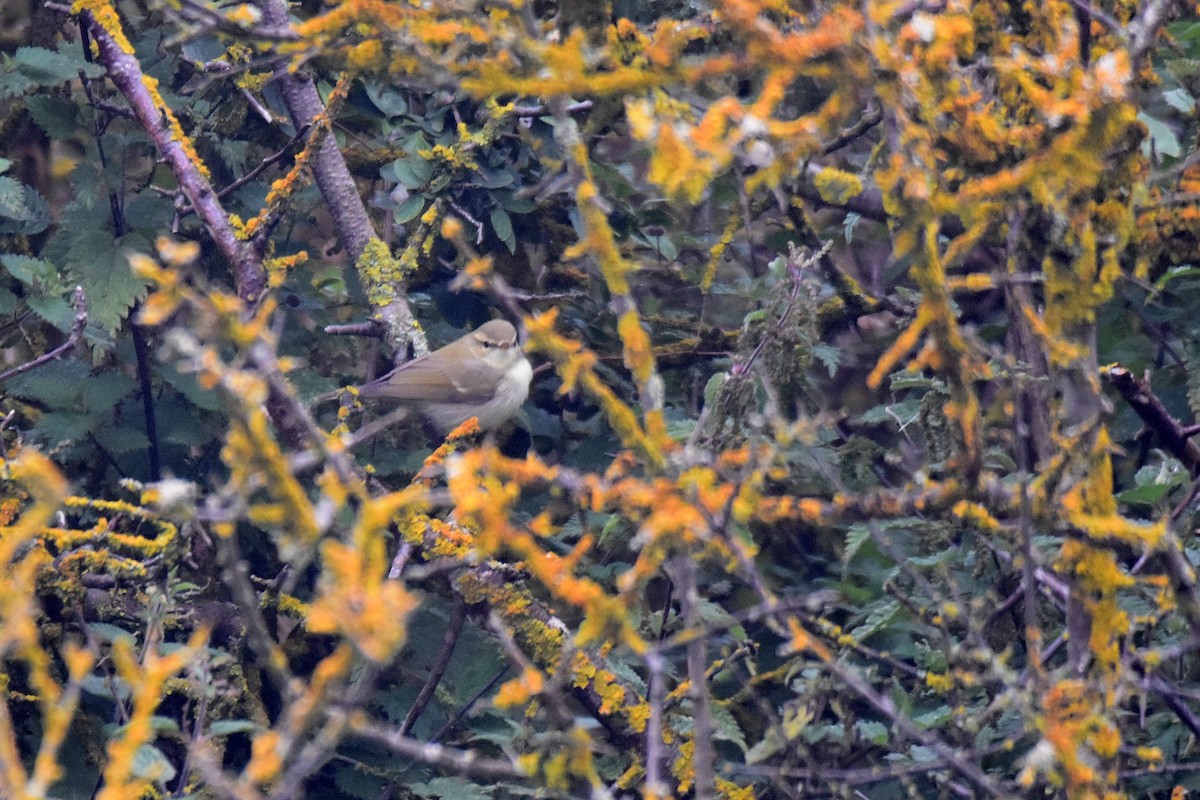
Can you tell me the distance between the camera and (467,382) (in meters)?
4.95

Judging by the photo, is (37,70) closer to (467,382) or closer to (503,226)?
(503,226)

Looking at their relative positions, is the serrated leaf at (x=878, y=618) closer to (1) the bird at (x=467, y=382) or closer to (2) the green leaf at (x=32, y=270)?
(1) the bird at (x=467, y=382)

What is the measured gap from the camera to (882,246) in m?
4.89

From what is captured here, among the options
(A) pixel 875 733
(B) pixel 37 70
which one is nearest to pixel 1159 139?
(A) pixel 875 733

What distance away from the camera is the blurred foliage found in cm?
150

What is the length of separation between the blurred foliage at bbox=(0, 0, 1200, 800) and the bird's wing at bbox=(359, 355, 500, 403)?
14 cm

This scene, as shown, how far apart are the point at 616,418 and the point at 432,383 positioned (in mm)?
2956

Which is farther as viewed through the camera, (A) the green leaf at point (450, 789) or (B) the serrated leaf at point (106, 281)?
(B) the serrated leaf at point (106, 281)

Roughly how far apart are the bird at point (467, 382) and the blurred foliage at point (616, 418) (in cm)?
16

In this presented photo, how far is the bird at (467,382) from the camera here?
3.99m

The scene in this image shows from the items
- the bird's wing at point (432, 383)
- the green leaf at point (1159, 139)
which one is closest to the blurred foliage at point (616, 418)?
the green leaf at point (1159, 139)

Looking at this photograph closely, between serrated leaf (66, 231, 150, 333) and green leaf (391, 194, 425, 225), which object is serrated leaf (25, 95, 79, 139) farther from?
green leaf (391, 194, 425, 225)

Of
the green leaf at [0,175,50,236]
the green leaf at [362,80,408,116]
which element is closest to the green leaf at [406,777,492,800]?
the green leaf at [0,175,50,236]

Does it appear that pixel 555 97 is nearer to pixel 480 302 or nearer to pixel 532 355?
pixel 480 302
